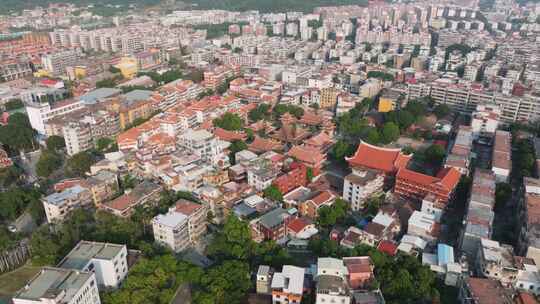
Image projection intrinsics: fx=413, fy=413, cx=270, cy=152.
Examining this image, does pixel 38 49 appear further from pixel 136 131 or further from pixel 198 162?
pixel 198 162

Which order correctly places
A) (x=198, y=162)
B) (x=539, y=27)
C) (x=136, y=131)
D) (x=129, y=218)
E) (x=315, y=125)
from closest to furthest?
(x=129, y=218), (x=198, y=162), (x=136, y=131), (x=315, y=125), (x=539, y=27)

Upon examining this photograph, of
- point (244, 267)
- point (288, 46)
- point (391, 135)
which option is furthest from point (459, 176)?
point (288, 46)

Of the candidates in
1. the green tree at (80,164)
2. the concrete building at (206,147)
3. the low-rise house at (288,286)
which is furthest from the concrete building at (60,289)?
the green tree at (80,164)

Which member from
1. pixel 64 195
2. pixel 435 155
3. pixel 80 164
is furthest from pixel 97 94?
pixel 435 155

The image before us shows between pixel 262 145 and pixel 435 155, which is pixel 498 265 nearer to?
pixel 435 155

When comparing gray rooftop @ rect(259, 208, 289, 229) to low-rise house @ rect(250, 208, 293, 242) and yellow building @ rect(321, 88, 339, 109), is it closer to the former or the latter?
low-rise house @ rect(250, 208, 293, 242)

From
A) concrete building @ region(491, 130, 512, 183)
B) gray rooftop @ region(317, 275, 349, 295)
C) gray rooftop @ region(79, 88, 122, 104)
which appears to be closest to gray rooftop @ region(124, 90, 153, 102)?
gray rooftop @ region(79, 88, 122, 104)

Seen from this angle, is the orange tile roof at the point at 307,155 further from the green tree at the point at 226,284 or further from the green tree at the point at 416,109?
the green tree at the point at 416,109
